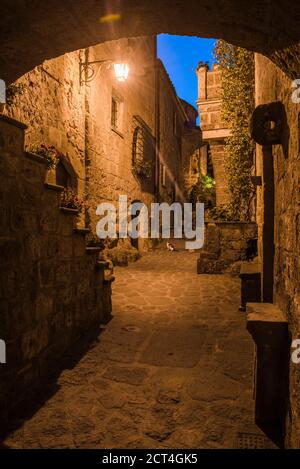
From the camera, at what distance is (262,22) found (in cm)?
163

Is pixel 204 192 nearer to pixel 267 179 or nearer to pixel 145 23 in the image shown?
pixel 267 179

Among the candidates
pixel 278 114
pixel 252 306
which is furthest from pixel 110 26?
pixel 252 306

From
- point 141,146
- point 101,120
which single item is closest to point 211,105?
point 141,146

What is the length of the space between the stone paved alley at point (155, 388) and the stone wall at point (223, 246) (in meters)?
3.27

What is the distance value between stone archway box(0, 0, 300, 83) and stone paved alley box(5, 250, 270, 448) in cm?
257

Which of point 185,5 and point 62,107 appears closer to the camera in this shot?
point 185,5

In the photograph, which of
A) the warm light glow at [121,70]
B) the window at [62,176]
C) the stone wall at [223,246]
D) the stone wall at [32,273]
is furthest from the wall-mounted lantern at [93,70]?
the stone wall at [32,273]

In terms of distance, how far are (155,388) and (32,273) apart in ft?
5.36

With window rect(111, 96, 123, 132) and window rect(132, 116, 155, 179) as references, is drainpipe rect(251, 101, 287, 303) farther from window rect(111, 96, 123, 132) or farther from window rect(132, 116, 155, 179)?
window rect(132, 116, 155, 179)

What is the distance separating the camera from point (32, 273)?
283 centimetres

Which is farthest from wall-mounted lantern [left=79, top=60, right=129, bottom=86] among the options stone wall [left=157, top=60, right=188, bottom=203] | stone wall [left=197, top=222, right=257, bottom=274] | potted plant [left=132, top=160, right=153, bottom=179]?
stone wall [left=157, top=60, right=188, bottom=203]

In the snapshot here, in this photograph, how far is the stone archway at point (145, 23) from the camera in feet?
5.15

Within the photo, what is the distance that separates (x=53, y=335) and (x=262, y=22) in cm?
326

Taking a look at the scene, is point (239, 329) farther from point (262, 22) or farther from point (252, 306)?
point (262, 22)
